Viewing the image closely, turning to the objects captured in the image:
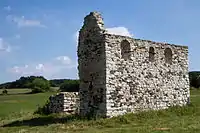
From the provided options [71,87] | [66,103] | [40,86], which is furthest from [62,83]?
[66,103]

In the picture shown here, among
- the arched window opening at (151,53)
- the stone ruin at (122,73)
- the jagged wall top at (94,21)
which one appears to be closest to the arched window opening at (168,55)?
the stone ruin at (122,73)

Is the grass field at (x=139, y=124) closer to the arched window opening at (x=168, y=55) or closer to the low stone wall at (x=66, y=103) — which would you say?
the arched window opening at (x=168, y=55)

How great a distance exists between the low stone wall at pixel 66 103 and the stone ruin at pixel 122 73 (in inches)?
226

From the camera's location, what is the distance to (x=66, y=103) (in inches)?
1093

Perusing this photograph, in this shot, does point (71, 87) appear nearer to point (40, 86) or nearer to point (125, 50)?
point (40, 86)

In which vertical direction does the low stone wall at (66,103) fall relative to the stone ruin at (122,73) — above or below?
below

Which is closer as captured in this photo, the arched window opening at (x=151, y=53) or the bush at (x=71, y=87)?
the arched window opening at (x=151, y=53)

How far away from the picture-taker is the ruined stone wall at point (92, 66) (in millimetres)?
20344

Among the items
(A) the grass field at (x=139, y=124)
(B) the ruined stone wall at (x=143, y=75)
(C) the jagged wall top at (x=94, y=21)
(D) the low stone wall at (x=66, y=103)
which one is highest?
(C) the jagged wall top at (x=94, y=21)

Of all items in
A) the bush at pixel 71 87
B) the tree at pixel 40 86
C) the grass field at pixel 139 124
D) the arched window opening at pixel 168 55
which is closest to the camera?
the grass field at pixel 139 124

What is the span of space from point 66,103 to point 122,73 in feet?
26.9

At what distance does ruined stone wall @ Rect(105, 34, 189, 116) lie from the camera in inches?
802

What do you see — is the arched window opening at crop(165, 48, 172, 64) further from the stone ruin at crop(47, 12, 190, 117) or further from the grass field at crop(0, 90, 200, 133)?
the grass field at crop(0, 90, 200, 133)

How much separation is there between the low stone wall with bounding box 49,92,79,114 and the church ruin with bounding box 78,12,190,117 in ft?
18.8
